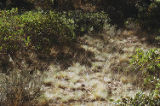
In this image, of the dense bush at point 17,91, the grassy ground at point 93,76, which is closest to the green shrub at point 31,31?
the grassy ground at point 93,76

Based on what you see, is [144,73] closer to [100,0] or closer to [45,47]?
[45,47]

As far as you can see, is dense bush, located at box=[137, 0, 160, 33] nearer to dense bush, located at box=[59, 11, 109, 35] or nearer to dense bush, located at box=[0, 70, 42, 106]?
dense bush, located at box=[59, 11, 109, 35]

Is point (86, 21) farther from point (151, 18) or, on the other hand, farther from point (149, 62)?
point (149, 62)

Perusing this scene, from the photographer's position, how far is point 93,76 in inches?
169

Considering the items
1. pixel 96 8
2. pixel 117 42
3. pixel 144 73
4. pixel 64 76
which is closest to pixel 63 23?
pixel 64 76

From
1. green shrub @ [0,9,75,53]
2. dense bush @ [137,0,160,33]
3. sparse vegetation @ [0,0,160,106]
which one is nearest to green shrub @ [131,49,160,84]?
sparse vegetation @ [0,0,160,106]

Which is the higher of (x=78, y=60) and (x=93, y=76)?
(x=78, y=60)

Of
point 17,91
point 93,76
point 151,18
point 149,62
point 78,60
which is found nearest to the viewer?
point 17,91

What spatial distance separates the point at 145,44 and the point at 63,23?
2886 mm

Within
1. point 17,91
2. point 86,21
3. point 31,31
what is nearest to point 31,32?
point 31,31

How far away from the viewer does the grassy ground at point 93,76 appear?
3529mm

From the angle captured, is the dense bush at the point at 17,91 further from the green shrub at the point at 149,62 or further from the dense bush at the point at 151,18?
the dense bush at the point at 151,18

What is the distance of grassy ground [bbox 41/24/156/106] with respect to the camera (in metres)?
3.53

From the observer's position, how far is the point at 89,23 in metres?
6.77
